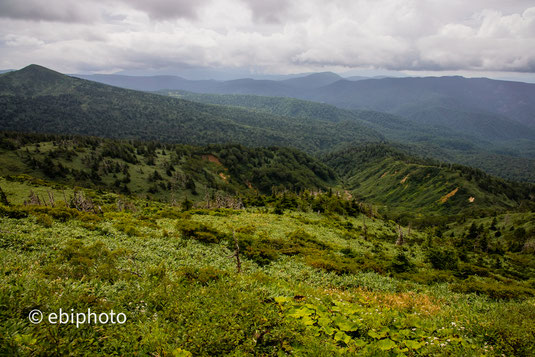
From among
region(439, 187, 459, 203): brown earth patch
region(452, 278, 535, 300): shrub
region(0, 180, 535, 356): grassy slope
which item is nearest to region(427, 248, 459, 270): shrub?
region(452, 278, 535, 300): shrub

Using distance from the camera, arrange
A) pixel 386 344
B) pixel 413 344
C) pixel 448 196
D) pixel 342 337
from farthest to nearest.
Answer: pixel 448 196, pixel 342 337, pixel 413 344, pixel 386 344

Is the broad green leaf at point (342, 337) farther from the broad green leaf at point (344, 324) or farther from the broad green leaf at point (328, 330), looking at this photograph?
the broad green leaf at point (344, 324)

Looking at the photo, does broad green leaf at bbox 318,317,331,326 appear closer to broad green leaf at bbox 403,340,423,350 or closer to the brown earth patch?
broad green leaf at bbox 403,340,423,350

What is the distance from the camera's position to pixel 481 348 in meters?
9.53

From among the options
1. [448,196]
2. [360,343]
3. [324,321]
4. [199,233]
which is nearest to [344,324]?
→ [324,321]

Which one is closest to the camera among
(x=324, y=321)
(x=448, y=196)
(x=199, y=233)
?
(x=324, y=321)

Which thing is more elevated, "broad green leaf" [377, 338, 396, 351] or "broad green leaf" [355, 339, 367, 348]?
"broad green leaf" [377, 338, 396, 351]

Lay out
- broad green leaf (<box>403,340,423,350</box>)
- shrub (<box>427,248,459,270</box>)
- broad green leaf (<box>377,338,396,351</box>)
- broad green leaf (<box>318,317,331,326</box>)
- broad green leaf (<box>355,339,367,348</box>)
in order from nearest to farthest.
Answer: broad green leaf (<box>377,338,396,351</box>), broad green leaf (<box>403,340,423,350</box>), broad green leaf (<box>355,339,367,348</box>), broad green leaf (<box>318,317,331,326</box>), shrub (<box>427,248,459,270</box>)

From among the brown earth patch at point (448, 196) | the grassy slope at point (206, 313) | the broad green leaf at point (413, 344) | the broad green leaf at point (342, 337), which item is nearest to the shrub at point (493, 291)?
the grassy slope at point (206, 313)

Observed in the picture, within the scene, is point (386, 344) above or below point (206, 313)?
below

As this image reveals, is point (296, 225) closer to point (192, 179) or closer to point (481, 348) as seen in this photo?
point (481, 348)

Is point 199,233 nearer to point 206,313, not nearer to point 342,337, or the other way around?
point 206,313

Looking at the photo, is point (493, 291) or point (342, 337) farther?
point (493, 291)

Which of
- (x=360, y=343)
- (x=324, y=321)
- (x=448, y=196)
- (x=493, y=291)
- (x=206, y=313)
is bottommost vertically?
(x=448, y=196)
